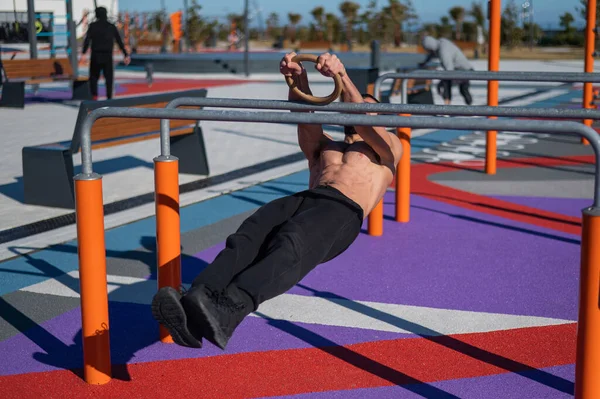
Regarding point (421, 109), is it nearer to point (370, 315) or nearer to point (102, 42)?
point (370, 315)

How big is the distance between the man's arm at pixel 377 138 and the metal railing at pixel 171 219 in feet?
1.76

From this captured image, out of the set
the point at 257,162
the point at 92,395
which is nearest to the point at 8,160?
the point at 257,162

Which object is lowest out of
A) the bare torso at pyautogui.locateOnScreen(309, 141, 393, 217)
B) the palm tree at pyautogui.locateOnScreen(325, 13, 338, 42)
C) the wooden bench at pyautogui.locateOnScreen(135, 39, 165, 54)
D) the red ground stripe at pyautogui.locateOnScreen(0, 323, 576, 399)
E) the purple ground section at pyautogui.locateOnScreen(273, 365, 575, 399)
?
the purple ground section at pyautogui.locateOnScreen(273, 365, 575, 399)

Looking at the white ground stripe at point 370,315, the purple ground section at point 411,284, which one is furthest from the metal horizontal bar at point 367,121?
the white ground stripe at point 370,315

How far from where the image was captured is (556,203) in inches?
286

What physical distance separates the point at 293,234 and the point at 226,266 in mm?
311

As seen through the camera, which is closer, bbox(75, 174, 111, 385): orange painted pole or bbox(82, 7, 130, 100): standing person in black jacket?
bbox(75, 174, 111, 385): orange painted pole

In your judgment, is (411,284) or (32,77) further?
(32,77)

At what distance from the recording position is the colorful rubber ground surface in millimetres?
3529

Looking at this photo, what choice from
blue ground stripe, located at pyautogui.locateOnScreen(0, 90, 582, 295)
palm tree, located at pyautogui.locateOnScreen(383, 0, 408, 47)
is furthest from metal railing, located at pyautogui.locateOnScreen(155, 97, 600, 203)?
palm tree, located at pyautogui.locateOnScreen(383, 0, 408, 47)

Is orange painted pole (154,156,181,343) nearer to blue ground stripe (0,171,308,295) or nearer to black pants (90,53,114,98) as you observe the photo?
blue ground stripe (0,171,308,295)

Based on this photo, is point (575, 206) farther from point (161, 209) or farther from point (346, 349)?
point (161, 209)

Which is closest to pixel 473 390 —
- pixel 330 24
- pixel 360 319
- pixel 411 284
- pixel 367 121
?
pixel 360 319

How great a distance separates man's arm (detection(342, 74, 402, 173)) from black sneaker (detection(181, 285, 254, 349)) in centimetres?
120
